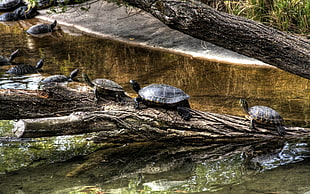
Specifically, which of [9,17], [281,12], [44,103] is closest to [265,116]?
[44,103]

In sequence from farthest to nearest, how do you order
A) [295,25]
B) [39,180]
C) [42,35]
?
[42,35], [295,25], [39,180]

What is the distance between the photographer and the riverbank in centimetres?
930

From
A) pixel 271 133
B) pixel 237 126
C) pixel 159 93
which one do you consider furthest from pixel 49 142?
pixel 271 133

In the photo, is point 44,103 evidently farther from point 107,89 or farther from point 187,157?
point 187,157

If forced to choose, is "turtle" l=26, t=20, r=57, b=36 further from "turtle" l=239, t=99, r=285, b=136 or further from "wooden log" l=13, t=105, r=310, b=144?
"turtle" l=239, t=99, r=285, b=136

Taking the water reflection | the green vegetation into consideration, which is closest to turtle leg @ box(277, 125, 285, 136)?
the water reflection

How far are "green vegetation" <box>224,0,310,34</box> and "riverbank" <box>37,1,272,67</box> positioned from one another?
1.66 m

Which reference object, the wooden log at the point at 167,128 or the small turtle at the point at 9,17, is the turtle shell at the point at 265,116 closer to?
the wooden log at the point at 167,128

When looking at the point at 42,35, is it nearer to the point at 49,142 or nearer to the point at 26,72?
the point at 26,72

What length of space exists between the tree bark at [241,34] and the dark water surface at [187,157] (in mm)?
1080

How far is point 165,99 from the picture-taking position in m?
5.17

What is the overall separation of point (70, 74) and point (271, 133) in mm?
4474

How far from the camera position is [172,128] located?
5.21 meters

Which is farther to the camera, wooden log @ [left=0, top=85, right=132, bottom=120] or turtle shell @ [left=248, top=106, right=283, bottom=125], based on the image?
turtle shell @ [left=248, top=106, right=283, bottom=125]
